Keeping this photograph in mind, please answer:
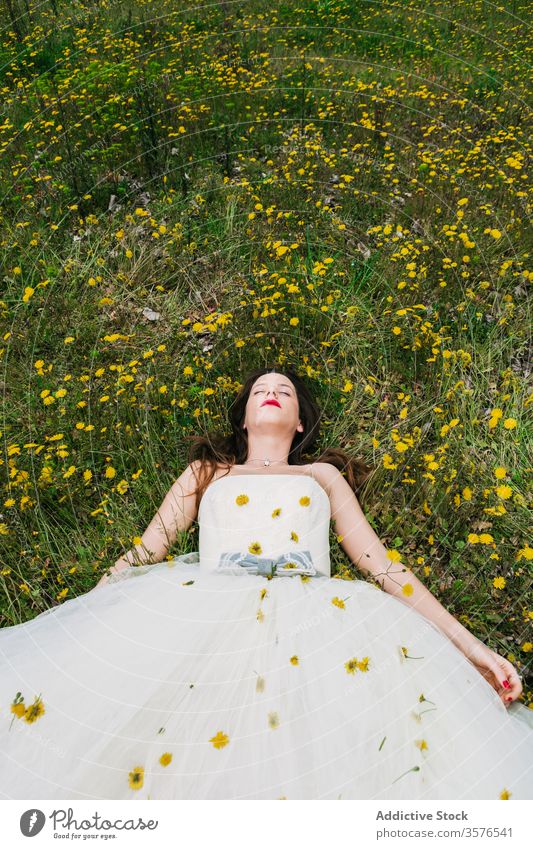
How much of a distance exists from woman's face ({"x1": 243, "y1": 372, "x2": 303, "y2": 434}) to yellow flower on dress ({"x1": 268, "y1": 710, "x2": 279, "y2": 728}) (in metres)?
1.73

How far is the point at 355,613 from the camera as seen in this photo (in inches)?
90.1

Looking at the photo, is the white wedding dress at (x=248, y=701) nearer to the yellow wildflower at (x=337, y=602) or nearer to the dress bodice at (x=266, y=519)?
the yellow wildflower at (x=337, y=602)

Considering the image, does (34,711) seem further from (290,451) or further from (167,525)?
(290,451)

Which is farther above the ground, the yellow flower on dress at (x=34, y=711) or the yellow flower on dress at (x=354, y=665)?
the yellow flower on dress at (x=354, y=665)

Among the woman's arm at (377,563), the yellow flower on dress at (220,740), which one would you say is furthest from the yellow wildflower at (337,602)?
the yellow flower on dress at (220,740)

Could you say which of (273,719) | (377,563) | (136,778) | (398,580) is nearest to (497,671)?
(398,580)

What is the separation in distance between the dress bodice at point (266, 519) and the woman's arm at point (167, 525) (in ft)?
0.59

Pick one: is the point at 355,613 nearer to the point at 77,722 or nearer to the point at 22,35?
the point at 77,722

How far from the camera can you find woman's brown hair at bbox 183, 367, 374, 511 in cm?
332

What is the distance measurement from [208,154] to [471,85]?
142 inches

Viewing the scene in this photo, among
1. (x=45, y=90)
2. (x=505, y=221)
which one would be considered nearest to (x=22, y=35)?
(x=45, y=90)

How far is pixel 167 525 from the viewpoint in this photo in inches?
122

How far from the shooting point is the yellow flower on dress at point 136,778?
178 cm

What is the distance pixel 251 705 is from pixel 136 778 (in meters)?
0.46
